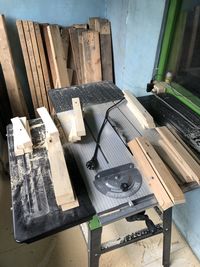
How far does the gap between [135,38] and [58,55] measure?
2.51 ft

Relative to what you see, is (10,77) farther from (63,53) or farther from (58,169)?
(58,169)

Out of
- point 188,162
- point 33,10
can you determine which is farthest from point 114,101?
point 33,10

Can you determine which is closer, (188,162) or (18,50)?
(188,162)

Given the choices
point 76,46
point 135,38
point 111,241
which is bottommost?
point 111,241

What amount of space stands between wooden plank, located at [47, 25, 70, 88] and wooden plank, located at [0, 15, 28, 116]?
380 millimetres

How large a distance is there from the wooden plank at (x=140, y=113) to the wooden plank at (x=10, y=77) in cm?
127

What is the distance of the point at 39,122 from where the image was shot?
1.18m

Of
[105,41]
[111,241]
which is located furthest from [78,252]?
[105,41]

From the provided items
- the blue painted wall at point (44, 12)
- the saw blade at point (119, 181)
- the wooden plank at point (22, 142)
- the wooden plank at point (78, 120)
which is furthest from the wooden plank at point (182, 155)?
the blue painted wall at point (44, 12)

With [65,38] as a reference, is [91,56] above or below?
below

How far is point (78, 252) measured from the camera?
1.48 metres

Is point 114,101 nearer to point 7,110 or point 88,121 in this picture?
point 88,121

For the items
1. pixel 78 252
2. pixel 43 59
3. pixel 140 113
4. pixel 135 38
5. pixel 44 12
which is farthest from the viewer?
pixel 43 59

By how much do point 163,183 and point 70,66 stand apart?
1839 millimetres
